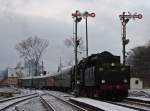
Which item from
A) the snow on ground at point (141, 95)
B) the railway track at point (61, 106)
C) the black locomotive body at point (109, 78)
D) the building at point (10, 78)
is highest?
the building at point (10, 78)

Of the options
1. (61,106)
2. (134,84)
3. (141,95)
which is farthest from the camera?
(134,84)

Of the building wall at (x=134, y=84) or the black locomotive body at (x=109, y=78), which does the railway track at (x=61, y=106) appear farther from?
the building wall at (x=134, y=84)

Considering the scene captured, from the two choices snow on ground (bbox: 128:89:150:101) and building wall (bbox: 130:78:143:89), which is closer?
snow on ground (bbox: 128:89:150:101)

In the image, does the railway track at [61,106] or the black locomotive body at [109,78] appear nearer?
the railway track at [61,106]

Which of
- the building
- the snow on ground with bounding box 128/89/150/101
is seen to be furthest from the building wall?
the building

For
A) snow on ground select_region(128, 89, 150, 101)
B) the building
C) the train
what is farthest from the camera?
the building

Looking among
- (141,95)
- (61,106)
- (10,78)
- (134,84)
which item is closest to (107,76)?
(61,106)

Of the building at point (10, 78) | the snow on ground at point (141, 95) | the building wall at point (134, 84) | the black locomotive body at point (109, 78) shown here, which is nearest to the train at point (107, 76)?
the black locomotive body at point (109, 78)

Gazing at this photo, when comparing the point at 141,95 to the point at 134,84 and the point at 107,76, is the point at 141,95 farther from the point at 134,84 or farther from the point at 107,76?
the point at 134,84

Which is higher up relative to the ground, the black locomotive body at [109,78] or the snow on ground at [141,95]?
the black locomotive body at [109,78]

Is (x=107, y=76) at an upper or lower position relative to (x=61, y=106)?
upper

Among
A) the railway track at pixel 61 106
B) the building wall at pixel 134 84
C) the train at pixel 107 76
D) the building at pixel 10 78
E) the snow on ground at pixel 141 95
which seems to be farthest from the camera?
the building at pixel 10 78

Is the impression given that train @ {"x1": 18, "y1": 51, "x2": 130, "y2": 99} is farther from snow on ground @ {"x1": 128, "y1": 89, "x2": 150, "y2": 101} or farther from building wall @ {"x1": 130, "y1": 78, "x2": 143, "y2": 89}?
building wall @ {"x1": 130, "y1": 78, "x2": 143, "y2": 89}

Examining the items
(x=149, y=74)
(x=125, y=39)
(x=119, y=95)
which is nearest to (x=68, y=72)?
(x=125, y=39)
